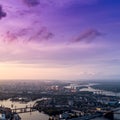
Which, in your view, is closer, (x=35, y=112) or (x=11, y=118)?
(x=11, y=118)

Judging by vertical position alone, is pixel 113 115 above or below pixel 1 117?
above

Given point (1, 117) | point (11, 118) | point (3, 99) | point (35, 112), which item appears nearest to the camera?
point (1, 117)

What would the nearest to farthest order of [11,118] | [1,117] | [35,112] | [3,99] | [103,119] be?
1. [103,119]
2. [1,117]
3. [11,118]
4. [35,112]
5. [3,99]

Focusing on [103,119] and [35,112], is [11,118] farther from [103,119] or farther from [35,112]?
[103,119]

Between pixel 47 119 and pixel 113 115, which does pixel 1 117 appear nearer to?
pixel 47 119

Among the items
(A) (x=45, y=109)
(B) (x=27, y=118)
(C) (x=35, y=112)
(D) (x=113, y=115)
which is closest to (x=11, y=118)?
(B) (x=27, y=118)

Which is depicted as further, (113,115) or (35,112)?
(35,112)

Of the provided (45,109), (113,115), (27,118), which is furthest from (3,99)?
(113,115)

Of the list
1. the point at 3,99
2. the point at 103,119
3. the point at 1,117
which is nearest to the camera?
the point at 103,119

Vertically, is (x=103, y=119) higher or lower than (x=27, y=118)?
higher
